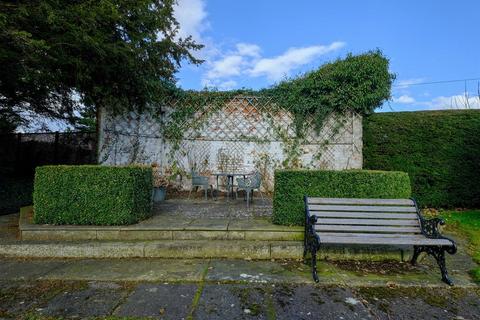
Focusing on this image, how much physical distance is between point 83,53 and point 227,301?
4.49 m

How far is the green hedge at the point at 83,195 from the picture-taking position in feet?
13.5

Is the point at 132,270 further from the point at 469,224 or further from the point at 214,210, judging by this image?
the point at 469,224

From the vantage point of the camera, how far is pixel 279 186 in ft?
13.7

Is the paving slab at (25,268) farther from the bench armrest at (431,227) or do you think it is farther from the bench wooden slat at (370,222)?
the bench armrest at (431,227)

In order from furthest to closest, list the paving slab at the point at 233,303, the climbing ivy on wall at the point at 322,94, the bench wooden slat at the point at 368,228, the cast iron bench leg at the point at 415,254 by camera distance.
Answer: the climbing ivy on wall at the point at 322,94 → the cast iron bench leg at the point at 415,254 → the bench wooden slat at the point at 368,228 → the paving slab at the point at 233,303

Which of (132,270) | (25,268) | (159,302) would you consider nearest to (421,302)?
(159,302)

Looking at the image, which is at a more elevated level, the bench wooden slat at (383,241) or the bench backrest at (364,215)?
the bench backrest at (364,215)

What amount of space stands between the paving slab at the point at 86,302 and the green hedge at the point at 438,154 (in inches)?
261

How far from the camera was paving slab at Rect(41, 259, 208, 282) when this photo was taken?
10.1 feet

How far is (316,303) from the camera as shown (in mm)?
2588

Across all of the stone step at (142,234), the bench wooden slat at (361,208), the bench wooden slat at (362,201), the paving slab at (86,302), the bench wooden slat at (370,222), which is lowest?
the paving slab at (86,302)

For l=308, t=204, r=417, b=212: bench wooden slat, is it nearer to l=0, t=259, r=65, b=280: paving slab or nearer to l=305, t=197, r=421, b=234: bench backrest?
l=305, t=197, r=421, b=234: bench backrest

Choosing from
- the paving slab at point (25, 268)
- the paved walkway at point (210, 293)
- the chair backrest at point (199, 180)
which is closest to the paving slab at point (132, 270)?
the paved walkway at point (210, 293)

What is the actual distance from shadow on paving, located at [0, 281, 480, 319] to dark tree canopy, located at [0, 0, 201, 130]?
2717mm
